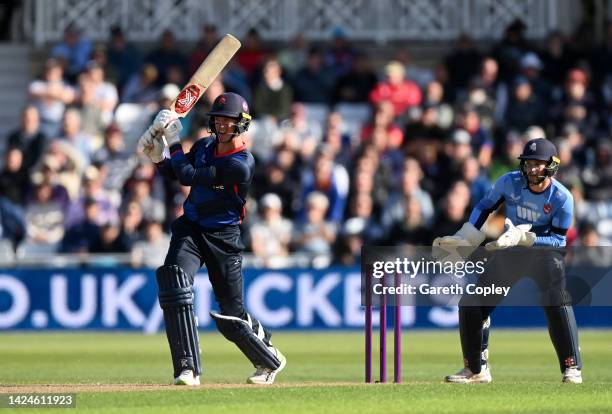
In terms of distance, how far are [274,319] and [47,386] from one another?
8.24 m

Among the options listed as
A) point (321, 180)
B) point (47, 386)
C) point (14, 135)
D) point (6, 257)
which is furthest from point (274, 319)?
point (47, 386)

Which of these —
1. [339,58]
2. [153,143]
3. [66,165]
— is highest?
[339,58]

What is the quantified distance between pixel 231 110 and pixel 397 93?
11.2 m

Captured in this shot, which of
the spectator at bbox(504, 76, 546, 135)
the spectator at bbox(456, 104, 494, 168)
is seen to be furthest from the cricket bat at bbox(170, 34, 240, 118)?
the spectator at bbox(504, 76, 546, 135)

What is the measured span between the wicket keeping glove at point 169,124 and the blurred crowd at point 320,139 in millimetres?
8707

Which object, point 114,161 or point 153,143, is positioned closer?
point 153,143

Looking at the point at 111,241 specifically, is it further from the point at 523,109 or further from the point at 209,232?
the point at 209,232

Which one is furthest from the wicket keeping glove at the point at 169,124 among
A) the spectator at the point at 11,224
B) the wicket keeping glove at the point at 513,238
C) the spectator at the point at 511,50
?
the spectator at the point at 511,50

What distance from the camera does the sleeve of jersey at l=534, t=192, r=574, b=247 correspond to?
11.6 m

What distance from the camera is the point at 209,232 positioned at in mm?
11195

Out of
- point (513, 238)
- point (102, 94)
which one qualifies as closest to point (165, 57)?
point (102, 94)

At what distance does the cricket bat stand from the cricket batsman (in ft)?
7.27

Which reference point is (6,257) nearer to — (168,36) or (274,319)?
(274,319)

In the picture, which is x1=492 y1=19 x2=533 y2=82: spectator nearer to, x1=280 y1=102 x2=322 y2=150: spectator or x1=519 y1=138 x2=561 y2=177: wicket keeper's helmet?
x1=280 y1=102 x2=322 y2=150: spectator
